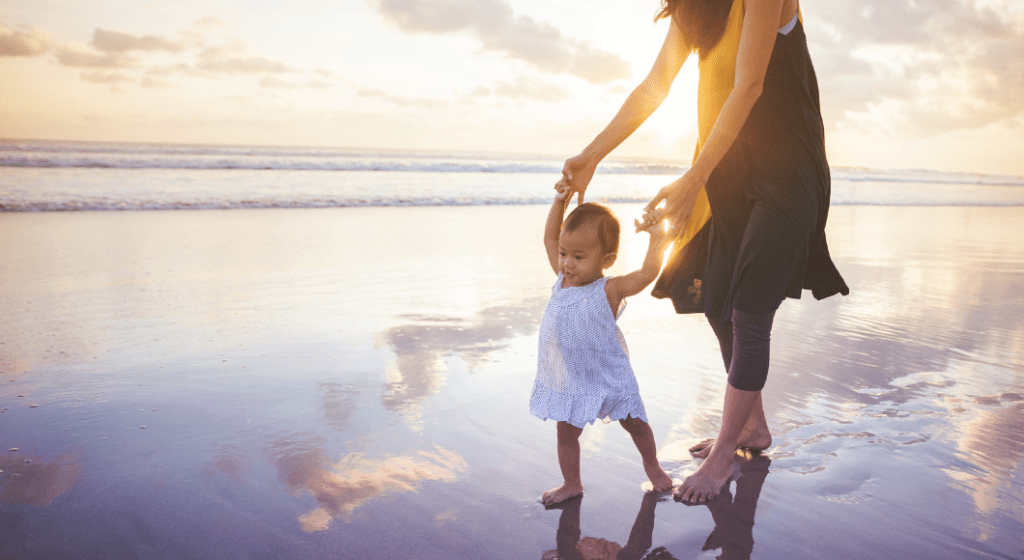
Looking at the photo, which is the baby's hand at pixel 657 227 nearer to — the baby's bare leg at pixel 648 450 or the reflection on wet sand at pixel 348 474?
the baby's bare leg at pixel 648 450

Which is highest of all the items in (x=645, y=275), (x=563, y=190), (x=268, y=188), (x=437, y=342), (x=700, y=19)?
(x=700, y=19)

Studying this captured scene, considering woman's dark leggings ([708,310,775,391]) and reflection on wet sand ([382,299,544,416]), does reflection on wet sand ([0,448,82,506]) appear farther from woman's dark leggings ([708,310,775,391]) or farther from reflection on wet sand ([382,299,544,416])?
woman's dark leggings ([708,310,775,391])

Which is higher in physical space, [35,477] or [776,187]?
[776,187]

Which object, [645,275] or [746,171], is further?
[746,171]

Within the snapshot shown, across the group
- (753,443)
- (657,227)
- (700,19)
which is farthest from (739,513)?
(700,19)

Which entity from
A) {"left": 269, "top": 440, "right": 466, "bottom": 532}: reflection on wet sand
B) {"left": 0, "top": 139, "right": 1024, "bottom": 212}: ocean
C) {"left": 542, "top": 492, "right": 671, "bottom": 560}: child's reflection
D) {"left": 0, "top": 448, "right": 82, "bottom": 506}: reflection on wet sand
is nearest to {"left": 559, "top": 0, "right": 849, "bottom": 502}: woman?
{"left": 542, "top": 492, "right": 671, "bottom": 560}: child's reflection

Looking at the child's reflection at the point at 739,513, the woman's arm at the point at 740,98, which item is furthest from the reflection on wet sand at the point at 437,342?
the woman's arm at the point at 740,98

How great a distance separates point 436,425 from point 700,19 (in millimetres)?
1753

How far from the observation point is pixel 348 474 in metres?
2.06

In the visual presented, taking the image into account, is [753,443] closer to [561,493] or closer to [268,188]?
[561,493]

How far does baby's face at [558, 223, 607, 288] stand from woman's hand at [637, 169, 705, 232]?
0.15m

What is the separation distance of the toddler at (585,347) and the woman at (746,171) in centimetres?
18

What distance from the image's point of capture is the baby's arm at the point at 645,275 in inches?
69.5

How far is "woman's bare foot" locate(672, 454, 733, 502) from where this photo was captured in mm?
1963
